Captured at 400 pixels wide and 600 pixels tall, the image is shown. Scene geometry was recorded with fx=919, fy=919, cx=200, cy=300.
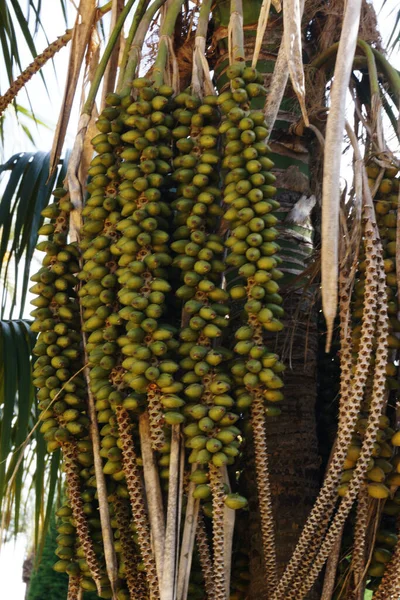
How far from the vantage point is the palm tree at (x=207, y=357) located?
5.93ft

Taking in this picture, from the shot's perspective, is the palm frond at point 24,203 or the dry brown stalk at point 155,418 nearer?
the dry brown stalk at point 155,418

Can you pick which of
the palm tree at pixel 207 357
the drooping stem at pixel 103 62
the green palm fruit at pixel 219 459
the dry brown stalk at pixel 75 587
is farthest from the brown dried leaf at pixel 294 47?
the dry brown stalk at pixel 75 587

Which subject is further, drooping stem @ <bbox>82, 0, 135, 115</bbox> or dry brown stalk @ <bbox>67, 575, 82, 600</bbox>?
drooping stem @ <bbox>82, 0, 135, 115</bbox>

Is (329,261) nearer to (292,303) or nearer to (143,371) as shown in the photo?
(143,371)

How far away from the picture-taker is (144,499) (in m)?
1.83

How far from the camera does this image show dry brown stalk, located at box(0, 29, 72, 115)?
2709mm

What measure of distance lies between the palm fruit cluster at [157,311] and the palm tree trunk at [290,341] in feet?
0.44

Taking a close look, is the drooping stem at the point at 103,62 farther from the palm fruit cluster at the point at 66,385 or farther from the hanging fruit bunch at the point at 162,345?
the palm fruit cluster at the point at 66,385

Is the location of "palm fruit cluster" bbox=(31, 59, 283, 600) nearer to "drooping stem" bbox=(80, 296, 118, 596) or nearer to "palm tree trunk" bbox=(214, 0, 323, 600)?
"drooping stem" bbox=(80, 296, 118, 596)

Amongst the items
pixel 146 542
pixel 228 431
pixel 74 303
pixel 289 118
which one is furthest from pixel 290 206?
pixel 146 542

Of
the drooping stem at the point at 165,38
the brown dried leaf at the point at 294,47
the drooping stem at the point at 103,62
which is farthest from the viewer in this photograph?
the drooping stem at the point at 103,62

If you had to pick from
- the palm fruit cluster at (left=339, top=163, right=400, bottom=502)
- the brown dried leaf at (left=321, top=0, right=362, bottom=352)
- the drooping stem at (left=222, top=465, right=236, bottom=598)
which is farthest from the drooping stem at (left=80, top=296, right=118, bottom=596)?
the brown dried leaf at (left=321, top=0, right=362, bottom=352)

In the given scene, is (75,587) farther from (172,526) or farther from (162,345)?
(162,345)

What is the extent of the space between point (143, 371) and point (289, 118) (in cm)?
93
